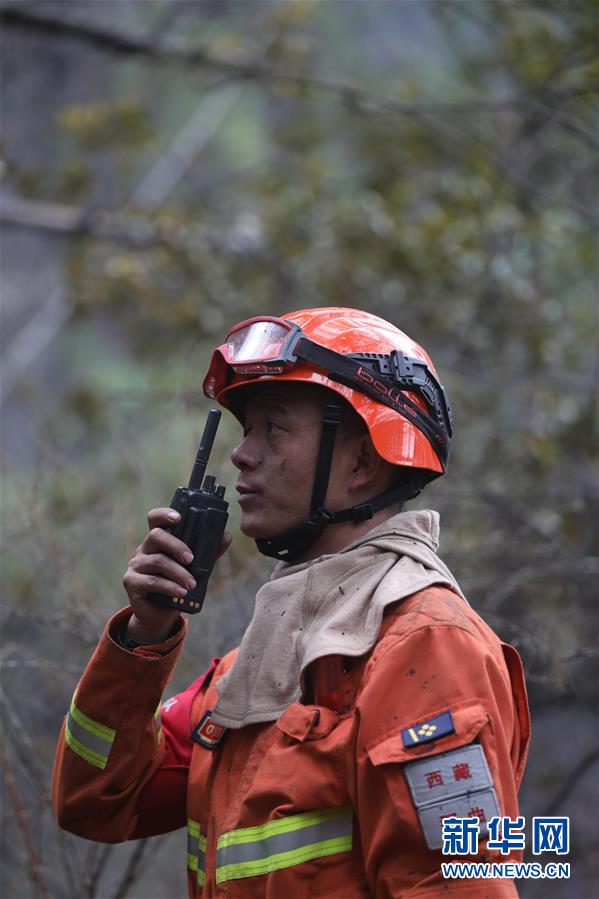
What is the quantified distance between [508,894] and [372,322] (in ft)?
4.54

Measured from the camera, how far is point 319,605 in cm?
226

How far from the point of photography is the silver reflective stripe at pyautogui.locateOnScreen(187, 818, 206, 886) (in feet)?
7.40

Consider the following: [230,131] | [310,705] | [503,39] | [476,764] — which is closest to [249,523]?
[310,705]

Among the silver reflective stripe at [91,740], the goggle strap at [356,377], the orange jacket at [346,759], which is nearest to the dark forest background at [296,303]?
the silver reflective stripe at [91,740]

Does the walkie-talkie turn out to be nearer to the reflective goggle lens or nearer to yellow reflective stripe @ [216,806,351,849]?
the reflective goggle lens

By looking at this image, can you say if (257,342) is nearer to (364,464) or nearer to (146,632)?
(364,464)

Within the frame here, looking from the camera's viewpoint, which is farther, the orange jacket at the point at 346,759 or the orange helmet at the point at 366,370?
the orange helmet at the point at 366,370

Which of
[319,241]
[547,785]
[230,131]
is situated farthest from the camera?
[230,131]

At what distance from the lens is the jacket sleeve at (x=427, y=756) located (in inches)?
71.4

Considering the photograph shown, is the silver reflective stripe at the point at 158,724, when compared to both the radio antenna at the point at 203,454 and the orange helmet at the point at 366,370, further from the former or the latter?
the orange helmet at the point at 366,370

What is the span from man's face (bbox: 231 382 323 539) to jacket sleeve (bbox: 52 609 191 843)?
1.15 feet

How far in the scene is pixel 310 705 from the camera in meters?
2.10

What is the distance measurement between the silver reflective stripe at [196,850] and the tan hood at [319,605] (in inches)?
11.0

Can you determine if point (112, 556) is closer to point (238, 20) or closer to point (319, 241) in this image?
point (319, 241)
